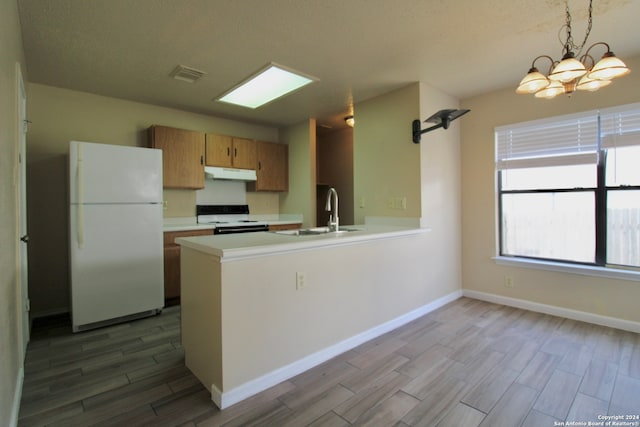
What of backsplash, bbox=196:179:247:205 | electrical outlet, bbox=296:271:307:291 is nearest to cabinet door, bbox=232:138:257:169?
backsplash, bbox=196:179:247:205

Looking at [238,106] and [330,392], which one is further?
[238,106]

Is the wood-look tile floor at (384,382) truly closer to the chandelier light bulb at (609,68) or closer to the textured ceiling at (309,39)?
the chandelier light bulb at (609,68)

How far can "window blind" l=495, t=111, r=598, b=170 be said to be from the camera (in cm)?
288

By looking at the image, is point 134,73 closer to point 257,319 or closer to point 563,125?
point 257,319

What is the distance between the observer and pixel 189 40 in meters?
2.29

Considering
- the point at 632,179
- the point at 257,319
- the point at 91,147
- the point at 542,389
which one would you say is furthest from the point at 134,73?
the point at 632,179

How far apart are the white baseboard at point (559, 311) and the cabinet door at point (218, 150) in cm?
349

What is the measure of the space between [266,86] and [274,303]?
224 centimetres

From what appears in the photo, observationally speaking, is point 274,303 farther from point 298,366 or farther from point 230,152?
point 230,152

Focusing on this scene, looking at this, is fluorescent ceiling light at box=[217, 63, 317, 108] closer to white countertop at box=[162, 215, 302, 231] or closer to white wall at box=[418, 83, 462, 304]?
white wall at box=[418, 83, 462, 304]

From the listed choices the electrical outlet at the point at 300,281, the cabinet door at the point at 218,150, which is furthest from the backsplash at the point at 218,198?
the electrical outlet at the point at 300,281

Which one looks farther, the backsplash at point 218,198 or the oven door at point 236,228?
the backsplash at point 218,198

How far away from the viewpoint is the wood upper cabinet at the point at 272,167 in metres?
4.54

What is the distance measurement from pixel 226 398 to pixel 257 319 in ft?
1.46
